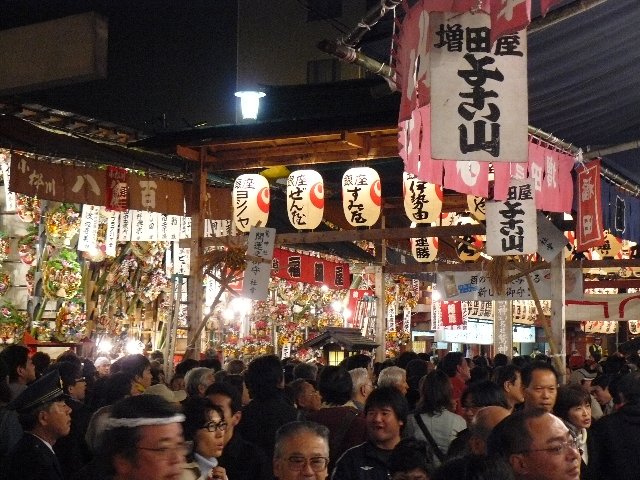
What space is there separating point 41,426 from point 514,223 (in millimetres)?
8485

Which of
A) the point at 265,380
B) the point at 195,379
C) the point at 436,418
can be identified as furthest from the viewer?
the point at 195,379

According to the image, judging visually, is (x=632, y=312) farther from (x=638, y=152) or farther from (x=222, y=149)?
(x=222, y=149)

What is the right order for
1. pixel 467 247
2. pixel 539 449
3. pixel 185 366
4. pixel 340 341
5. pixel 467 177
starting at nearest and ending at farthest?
pixel 539 449 → pixel 467 177 → pixel 185 366 → pixel 340 341 → pixel 467 247

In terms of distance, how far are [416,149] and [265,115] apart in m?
17.6

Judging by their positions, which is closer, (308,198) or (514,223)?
(514,223)

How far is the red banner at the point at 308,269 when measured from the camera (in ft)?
71.9

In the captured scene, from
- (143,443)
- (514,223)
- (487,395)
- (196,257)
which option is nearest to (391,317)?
(196,257)

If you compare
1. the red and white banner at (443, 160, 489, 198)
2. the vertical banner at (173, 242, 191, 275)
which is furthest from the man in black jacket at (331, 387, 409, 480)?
the vertical banner at (173, 242, 191, 275)

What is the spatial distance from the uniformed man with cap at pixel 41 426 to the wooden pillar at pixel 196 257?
859 centimetres

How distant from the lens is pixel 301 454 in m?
4.70

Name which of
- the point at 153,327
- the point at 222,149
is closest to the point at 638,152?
the point at 222,149

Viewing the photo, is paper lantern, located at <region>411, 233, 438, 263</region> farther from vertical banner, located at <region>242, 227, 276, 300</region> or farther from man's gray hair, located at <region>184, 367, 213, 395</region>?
man's gray hair, located at <region>184, 367, 213, 395</region>

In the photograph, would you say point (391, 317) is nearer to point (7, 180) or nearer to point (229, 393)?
point (7, 180)

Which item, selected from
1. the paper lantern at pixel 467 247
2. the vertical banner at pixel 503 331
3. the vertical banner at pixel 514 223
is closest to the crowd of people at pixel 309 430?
the vertical banner at pixel 514 223
